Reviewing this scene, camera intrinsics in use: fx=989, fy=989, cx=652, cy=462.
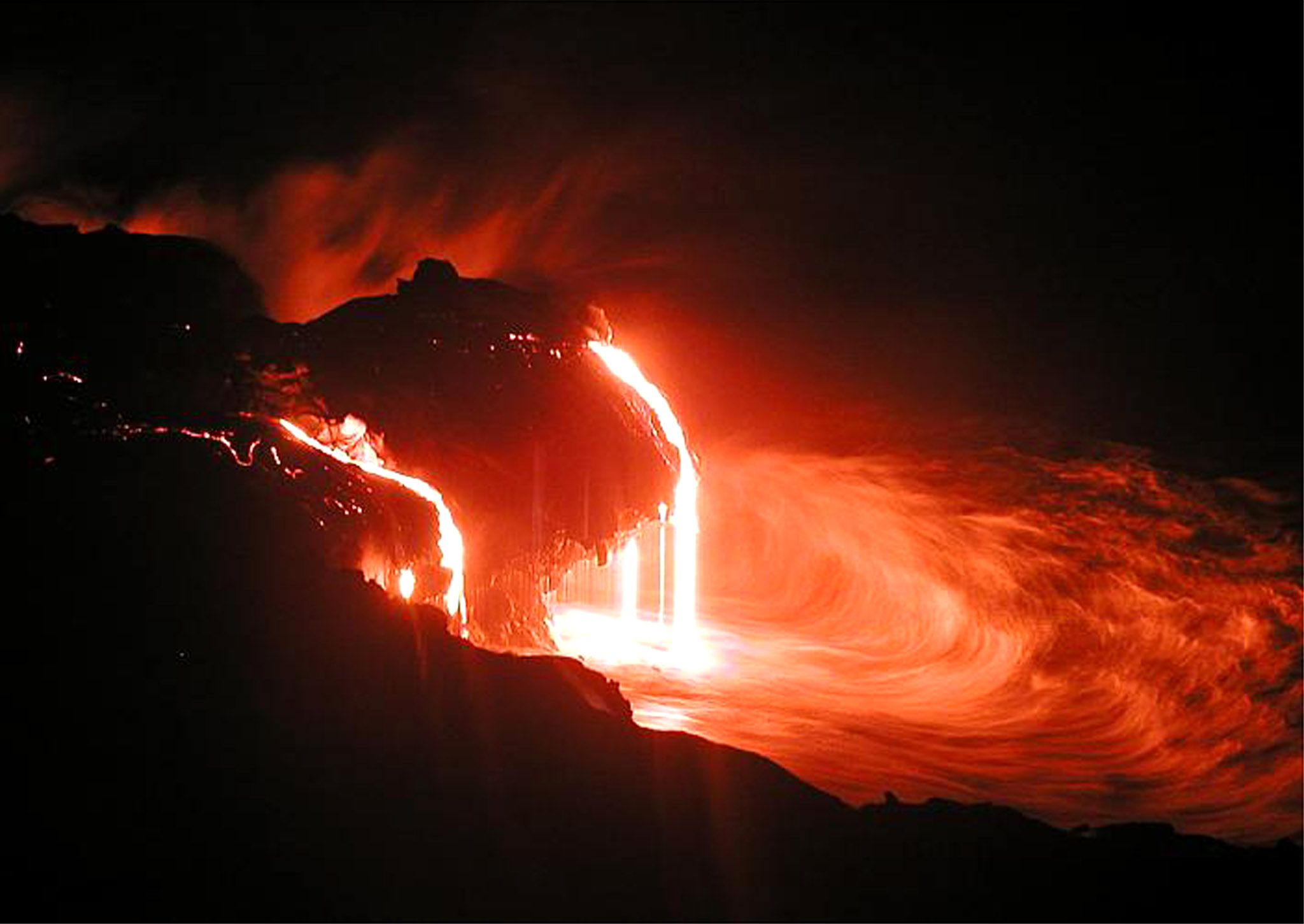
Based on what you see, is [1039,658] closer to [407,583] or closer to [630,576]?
[407,583]

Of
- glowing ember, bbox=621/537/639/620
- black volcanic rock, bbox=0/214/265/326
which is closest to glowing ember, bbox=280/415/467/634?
black volcanic rock, bbox=0/214/265/326

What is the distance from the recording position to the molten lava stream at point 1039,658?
6469 millimetres

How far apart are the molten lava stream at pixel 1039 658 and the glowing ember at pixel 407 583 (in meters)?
1.95

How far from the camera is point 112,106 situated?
21.6 feet

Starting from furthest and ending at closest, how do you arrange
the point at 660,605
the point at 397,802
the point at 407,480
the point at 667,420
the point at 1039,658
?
the point at 660,605
the point at 667,420
the point at 1039,658
the point at 407,480
the point at 397,802

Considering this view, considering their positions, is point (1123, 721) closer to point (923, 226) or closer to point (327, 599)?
point (923, 226)

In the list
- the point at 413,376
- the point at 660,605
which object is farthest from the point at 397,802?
the point at 660,605

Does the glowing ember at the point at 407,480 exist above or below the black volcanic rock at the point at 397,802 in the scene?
above

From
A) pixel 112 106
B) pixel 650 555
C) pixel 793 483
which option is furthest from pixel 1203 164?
pixel 650 555

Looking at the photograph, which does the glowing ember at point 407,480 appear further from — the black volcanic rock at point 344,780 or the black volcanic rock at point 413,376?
the black volcanic rock at point 344,780

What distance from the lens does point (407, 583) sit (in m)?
6.82

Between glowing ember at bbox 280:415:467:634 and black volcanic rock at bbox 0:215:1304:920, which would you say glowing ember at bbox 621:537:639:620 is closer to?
glowing ember at bbox 280:415:467:634

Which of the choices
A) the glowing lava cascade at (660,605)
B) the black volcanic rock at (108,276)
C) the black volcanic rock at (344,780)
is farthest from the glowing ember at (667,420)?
the black volcanic rock at (344,780)

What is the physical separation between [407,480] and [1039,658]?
18.8ft
